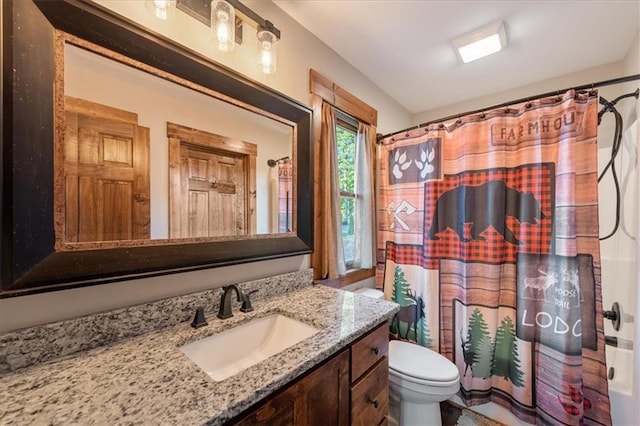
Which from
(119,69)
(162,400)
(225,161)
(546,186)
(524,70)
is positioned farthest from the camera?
Result: (524,70)

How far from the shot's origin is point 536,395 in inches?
55.1

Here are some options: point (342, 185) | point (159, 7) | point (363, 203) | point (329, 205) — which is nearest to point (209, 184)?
point (159, 7)

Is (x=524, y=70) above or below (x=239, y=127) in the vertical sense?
above

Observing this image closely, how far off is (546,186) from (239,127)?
1.67 metres

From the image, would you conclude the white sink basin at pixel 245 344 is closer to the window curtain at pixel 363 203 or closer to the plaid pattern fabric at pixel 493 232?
the window curtain at pixel 363 203

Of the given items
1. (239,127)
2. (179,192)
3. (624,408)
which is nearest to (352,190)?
A: (239,127)

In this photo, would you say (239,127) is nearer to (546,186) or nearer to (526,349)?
(546,186)

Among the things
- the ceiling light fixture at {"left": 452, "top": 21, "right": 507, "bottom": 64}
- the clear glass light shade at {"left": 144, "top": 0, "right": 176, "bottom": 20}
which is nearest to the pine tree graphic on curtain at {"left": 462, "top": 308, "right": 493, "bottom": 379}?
the ceiling light fixture at {"left": 452, "top": 21, "right": 507, "bottom": 64}

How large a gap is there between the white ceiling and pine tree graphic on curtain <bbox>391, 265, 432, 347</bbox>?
60.6 inches

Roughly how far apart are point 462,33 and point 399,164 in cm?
87

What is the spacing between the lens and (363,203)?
1.98 metres

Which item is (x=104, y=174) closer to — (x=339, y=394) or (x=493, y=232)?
(x=339, y=394)

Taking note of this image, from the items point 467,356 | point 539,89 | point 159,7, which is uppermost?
A: point 539,89

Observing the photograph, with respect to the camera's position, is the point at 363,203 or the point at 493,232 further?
the point at 363,203
